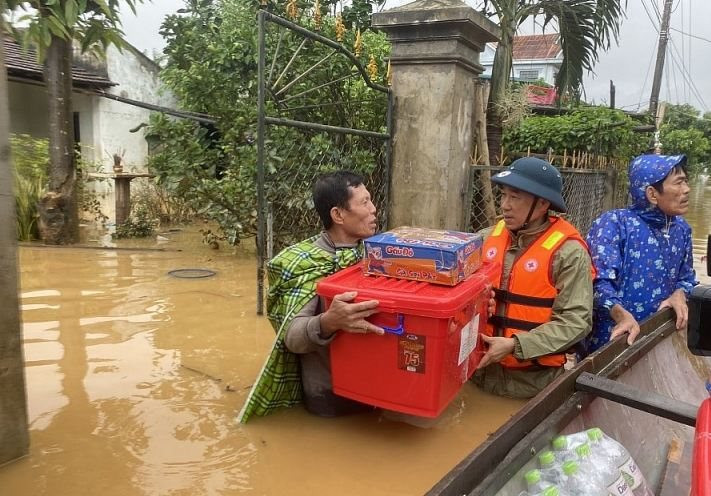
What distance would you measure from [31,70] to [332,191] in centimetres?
893

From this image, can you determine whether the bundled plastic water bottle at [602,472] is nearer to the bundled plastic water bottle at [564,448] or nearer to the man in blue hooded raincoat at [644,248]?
the bundled plastic water bottle at [564,448]

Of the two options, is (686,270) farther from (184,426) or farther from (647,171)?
(184,426)

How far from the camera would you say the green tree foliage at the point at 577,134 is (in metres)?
7.80

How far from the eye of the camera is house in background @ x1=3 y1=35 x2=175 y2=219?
33.5 feet

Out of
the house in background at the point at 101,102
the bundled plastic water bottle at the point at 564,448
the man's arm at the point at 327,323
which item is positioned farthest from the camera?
the house in background at the point at 101,102

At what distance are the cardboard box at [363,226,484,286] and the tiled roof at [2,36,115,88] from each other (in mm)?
9131

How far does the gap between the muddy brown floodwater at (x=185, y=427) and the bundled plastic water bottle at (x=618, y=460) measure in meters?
0.90

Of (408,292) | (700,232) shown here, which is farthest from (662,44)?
(408,292)

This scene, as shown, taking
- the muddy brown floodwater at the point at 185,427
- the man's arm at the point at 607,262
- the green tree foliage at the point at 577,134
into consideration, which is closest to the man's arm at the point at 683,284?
the man's arm at the point at 607,262

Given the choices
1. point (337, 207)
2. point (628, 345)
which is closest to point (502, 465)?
point (628, 345)

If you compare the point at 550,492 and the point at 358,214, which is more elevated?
the point at 358,214

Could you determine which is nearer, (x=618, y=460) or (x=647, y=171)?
(x=618, y=460)

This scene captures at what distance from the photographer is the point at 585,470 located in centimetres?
144

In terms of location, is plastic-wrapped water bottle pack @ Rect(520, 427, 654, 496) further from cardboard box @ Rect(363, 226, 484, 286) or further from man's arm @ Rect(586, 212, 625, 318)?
man's arm @ Rect(586, 212, 625, 318)
